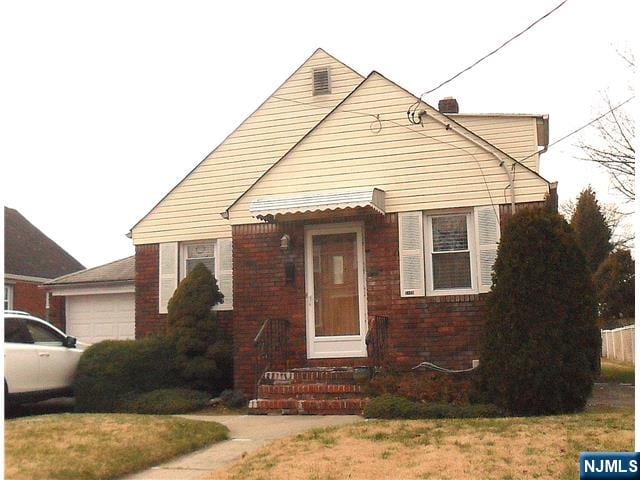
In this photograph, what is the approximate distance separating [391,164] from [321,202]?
1.44 meters

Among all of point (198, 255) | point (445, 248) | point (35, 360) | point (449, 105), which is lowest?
point (35, 360)

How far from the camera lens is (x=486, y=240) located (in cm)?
1170

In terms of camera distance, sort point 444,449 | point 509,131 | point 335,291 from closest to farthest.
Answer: point 444,449
point 335,291
point 509,131

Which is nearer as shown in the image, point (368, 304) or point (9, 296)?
point (368, 304)

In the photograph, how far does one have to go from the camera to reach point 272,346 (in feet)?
40.8

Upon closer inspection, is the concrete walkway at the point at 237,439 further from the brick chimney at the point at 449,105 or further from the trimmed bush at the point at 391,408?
the brick chimney at the point at 449,105

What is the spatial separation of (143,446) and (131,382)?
4412 mm

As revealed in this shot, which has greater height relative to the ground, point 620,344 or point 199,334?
point 199,334

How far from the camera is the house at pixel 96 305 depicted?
18.4 meters

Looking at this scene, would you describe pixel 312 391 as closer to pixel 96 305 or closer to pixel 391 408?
pixel 391 408

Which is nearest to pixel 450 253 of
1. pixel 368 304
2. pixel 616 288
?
pixel 368 304

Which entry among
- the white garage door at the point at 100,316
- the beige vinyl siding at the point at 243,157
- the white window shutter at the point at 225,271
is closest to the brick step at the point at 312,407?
the white window shutter at the point at 225,271

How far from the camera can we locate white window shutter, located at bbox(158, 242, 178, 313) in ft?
49.5

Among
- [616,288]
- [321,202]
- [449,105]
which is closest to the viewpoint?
[321,202]
